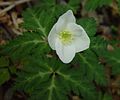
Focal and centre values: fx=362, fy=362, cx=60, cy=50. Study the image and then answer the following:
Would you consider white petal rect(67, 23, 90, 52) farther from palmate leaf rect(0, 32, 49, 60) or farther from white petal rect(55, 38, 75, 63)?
palmate leaf rect(0, 32, 49, 60)

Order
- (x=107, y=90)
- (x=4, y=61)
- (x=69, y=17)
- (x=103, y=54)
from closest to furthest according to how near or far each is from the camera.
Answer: (x=69, y=17) → (x=103, y=54) → (x=4, y=61) → (x=107, y=90)

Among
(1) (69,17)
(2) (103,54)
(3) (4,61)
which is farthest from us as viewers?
(3) (4,61)

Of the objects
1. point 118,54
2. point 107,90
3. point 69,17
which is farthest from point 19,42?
point 107,90

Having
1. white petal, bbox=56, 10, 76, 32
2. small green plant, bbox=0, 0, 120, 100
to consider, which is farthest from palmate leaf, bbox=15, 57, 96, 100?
white petal, bbox=56, 10, 76, 32

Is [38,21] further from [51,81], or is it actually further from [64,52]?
[51,81]

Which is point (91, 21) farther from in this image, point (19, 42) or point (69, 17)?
point (19, 42)

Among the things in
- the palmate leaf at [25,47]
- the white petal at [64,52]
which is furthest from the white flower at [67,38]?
the palmate leaf at [25,47]
